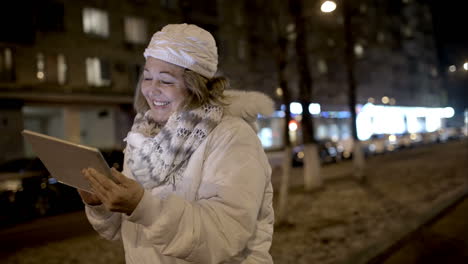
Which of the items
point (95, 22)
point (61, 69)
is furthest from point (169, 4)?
point (61, 69)

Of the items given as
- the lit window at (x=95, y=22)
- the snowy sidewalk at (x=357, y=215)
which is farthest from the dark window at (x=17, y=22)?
the snowy sidewalk at (x=357, y=215)

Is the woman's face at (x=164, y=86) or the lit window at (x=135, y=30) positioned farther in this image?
the lit window at (x=135, y=30)

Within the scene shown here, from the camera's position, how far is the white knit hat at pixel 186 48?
1.48 m

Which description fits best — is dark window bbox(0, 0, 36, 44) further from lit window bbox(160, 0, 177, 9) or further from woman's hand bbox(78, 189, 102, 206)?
woman's hand bbox(78, 189, 102, 206)

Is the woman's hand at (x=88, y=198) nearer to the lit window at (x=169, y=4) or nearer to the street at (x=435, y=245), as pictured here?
the street at (x=435, y=245)

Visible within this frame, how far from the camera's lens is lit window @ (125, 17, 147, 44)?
24737 mm

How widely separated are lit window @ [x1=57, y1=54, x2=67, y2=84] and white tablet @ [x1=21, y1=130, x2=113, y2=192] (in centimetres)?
2188

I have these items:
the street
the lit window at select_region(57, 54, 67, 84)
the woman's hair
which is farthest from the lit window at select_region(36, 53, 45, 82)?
the woman's hair

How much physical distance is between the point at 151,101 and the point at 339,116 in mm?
37723

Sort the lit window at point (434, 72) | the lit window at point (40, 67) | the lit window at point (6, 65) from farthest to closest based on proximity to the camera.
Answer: the lit window at point (434, 72) < the lit window at point (40, 67) < the lit window at point (6, 65)

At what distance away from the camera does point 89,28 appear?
2280cm

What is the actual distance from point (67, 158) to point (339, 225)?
6.18m

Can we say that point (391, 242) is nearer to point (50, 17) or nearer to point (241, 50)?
point (50, 17)

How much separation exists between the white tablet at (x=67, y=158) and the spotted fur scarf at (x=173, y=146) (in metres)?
0.23
